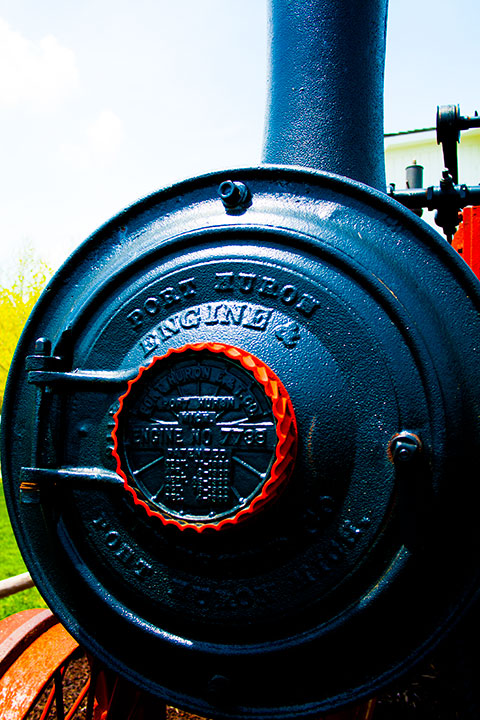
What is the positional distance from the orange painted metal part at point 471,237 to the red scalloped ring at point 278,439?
1.18 meters

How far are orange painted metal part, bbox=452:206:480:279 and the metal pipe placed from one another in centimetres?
47

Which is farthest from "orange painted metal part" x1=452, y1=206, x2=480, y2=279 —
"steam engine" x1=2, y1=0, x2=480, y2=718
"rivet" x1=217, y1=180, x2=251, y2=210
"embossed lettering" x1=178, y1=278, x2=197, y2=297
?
"embossed lettering" x1=178, y1=278, x2=197, y2=297

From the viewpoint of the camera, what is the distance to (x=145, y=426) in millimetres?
1211

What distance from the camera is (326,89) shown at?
171cm

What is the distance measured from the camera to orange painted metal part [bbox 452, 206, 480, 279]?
203 centimetres

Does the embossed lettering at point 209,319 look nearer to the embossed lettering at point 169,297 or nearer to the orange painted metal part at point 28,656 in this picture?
the embossed lettering at point 169,297

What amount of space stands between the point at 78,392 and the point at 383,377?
68 centimetres

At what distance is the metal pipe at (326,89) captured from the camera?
1694mm

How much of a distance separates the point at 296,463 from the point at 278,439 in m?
0.10

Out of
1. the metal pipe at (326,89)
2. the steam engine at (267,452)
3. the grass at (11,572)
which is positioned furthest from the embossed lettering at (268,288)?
the grass at (11,572)

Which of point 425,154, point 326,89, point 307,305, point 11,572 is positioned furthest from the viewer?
point 425,154

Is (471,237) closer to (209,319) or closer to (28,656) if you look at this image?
(209,319)

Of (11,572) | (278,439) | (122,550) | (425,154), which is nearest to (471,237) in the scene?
(278,439)

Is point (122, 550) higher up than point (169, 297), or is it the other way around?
point (169, 297)
